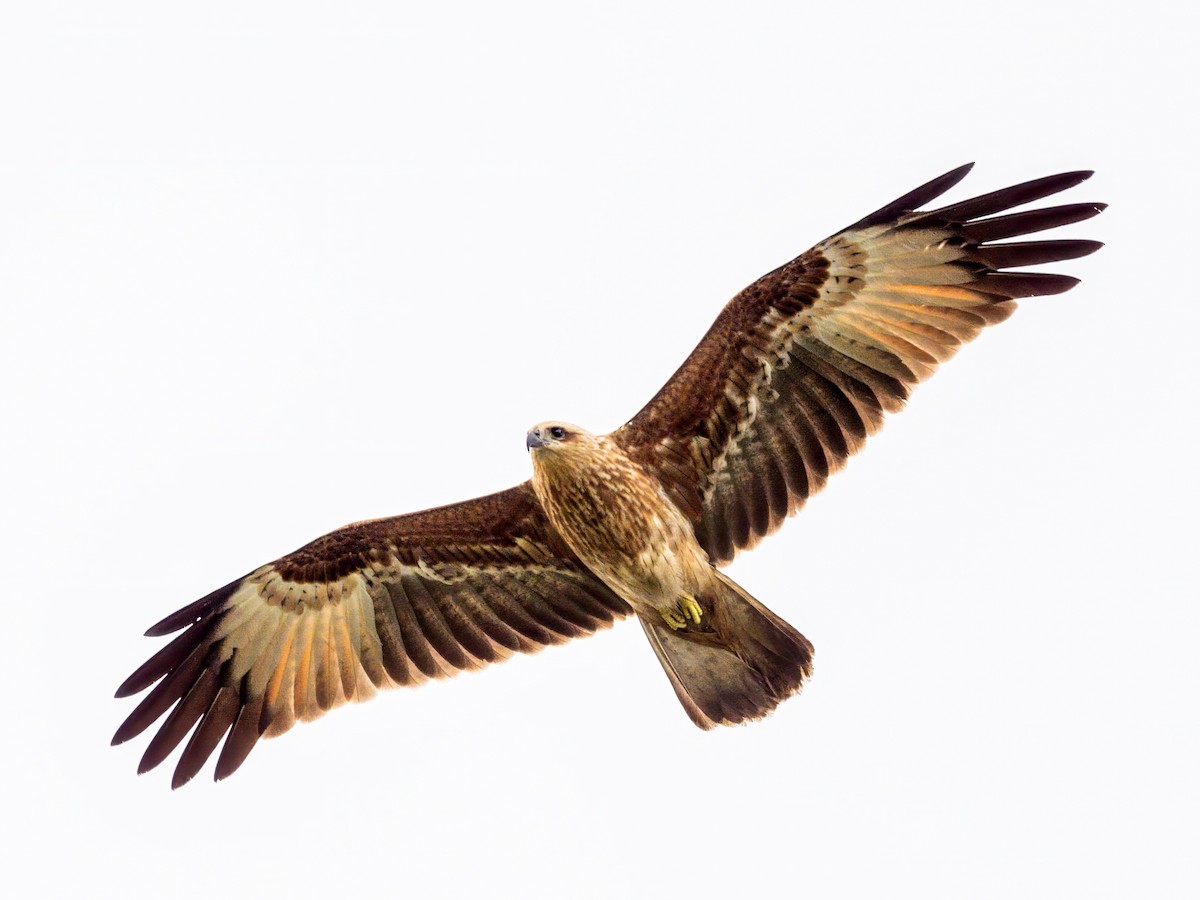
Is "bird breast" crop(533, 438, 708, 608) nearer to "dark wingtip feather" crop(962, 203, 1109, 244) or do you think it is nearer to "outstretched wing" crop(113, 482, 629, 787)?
"outstretched wing" crop(113, 482, 629, 787)

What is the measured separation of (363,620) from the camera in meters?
11.4

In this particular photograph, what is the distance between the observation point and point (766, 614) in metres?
10.2

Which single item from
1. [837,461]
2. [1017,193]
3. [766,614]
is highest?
[1017,193]

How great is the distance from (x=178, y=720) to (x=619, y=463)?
360cm

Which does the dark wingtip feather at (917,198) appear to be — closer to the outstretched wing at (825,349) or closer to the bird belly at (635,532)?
the outstretched wing at (825,349)

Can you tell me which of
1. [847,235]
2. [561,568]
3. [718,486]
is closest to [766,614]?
[718,486]

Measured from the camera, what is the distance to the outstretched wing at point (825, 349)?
10.0 m

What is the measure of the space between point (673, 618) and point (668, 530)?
580 mm

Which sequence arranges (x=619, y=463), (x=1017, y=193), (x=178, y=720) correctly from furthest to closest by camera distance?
(x=178, y=720) → (x=619, y=463) → (x=1017, y=193)

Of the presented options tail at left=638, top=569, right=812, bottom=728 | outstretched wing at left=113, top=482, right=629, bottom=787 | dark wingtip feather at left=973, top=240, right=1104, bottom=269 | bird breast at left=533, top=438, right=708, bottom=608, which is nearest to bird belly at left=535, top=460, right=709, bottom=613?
bird breast at left=533, top=438, right=708, bottom=608

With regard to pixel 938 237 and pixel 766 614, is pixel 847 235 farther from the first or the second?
pixel 766 614

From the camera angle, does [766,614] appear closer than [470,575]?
Yes

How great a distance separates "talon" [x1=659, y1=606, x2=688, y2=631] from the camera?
34.3 feet

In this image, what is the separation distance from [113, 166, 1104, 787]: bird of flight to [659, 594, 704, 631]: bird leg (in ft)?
0.04
